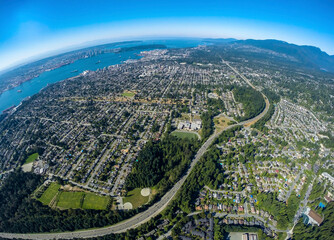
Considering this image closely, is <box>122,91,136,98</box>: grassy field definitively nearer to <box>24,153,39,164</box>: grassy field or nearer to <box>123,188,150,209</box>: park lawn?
<box>24,153,39,164</box>: grassy field

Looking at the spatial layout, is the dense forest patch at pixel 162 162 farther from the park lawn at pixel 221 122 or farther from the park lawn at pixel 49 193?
the park lawn at pixel 49 193

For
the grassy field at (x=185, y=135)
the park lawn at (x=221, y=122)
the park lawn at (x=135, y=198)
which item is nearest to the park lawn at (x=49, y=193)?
the park lawn at (x=135, y=198)

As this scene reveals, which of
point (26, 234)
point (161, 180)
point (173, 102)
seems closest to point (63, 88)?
point (173, 102)

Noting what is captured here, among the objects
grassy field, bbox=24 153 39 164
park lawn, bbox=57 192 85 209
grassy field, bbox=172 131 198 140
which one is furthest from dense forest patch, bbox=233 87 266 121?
grassy field, bbox=24 153 39 164

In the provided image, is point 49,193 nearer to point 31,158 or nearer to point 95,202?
point 95,202

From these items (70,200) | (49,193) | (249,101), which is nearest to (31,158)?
(49,193)

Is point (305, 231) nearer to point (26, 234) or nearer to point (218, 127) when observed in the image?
point (218, 127)
